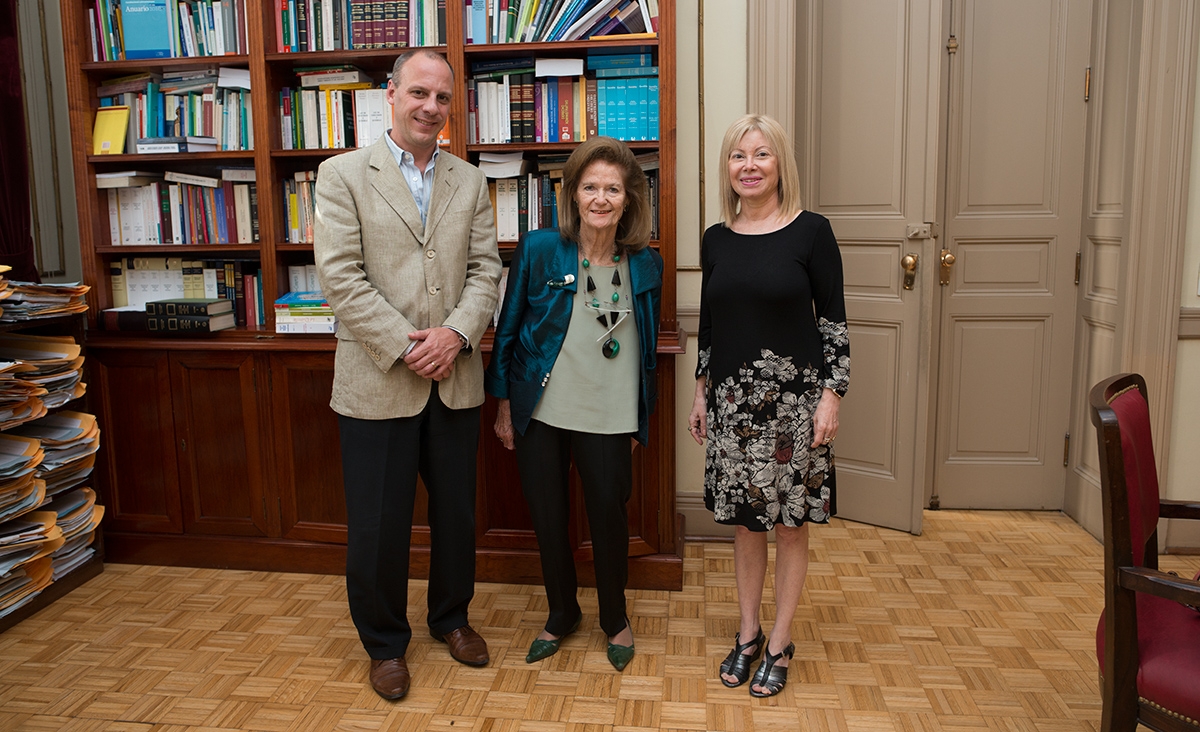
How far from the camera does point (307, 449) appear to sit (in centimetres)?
322

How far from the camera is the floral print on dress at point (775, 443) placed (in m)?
2.29

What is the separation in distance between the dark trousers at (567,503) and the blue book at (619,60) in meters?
1.39

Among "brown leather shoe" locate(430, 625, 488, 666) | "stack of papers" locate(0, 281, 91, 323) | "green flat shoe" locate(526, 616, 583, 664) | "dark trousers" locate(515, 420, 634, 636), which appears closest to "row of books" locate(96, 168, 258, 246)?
"stack of papers" locate(0, 281, 91, 323)

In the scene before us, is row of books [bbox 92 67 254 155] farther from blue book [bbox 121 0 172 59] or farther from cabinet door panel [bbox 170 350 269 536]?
cabinet door panel [bbox 170 350 269 536]

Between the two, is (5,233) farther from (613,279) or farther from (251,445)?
(613,279)

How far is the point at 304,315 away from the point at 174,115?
0.93 meters

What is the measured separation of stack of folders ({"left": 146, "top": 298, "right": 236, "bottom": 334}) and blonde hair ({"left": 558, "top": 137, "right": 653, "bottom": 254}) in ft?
5.01

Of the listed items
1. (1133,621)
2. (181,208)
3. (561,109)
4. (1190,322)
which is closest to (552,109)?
(561,109)

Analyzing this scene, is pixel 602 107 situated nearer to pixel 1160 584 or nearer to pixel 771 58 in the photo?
pixel 771 58

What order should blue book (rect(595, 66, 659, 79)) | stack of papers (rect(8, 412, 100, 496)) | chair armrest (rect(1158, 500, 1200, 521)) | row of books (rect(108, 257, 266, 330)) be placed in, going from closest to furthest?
chair armrest (rect(1158, 500, 1200, 521)) < stack of papers (rect(8, 412, 100, 496)) < blue book (rect(595, 66, 659, 79)) < row of books (rect(108, 257, 266, 330))

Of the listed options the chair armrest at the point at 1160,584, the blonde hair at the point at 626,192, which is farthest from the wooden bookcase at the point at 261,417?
the chair armrest at the point at 1160,584

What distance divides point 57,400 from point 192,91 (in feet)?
4.04

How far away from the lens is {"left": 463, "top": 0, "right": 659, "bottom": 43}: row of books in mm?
3037

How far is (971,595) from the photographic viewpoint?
303 centimetres
